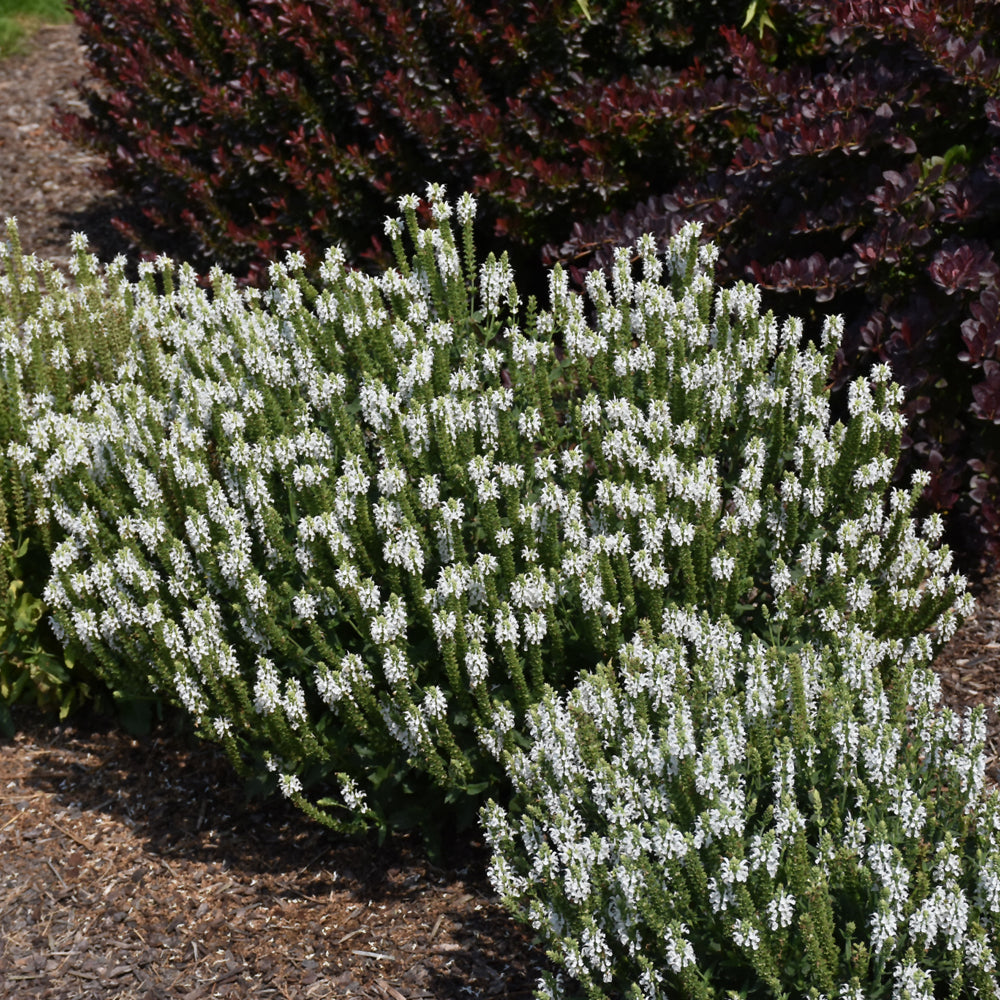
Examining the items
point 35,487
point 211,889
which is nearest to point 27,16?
point 35,487

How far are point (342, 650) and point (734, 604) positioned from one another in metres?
1.32

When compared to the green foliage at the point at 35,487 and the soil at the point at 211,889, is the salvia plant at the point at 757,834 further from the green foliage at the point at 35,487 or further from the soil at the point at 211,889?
the green foliage at the point at 35,487

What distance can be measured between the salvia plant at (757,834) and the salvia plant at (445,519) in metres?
0.38

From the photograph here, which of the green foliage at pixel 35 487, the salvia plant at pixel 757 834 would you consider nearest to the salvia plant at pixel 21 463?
the green foliage at pixel 35 487

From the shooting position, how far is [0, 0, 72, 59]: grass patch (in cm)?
1135

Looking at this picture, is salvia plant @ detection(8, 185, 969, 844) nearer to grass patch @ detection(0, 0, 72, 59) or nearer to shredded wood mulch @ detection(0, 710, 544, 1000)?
shredded wood mulch @ detection(0, 710, 544, 1000)

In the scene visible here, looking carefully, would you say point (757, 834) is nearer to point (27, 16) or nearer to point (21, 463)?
point (21, 463)

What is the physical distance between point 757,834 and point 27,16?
38.2 ft

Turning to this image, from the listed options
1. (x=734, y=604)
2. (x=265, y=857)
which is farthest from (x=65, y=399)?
(x=734, y=604)

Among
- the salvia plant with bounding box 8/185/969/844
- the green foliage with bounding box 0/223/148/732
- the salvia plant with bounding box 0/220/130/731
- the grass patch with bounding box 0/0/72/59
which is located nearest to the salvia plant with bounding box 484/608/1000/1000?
the salvia plant with bounding box 8/185/969/844

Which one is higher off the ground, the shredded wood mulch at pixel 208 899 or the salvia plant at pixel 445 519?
the salvia plant at pixel 445 519

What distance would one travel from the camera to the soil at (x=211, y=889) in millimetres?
3762

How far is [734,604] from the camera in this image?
3928 millimetres

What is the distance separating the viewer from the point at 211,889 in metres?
4.15
